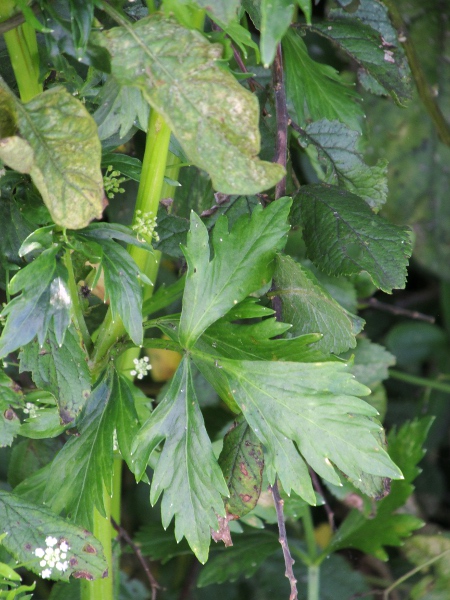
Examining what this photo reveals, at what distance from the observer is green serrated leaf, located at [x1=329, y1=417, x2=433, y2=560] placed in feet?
3.40

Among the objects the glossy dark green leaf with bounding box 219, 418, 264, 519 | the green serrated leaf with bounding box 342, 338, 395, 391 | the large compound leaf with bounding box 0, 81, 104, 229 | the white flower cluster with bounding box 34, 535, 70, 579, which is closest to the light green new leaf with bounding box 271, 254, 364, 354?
the glossy dark green leaf with bounding box 219, 418, 264, 519

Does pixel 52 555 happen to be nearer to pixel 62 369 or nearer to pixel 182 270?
pixel 62 369

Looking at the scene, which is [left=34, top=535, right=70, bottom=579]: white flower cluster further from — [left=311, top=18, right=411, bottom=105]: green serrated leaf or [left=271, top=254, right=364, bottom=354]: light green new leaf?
[left=311, top=18, right=411, bottom=105]: green serrated leaf

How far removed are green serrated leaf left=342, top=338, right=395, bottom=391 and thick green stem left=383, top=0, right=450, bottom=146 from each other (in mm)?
436

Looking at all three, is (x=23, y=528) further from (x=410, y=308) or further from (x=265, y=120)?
(x=410, y=308)

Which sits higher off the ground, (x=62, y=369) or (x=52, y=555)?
(x=62, y=369)

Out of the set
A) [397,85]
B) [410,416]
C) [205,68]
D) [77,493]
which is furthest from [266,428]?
[410,416]

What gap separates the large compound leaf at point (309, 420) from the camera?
60cm

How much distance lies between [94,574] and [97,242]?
361 mm

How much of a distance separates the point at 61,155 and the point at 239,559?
2.65ft

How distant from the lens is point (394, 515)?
1062mm

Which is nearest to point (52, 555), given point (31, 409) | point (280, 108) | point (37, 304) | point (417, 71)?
point (31, 409)

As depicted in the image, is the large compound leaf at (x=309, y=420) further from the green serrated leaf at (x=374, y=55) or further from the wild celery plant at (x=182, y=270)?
the green serrated leaf at (x=374, y=55)

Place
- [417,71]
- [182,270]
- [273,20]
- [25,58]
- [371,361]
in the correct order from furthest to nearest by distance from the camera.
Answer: [371,361]
[417,71]
[182,270]
[25,58]
[273,20]
